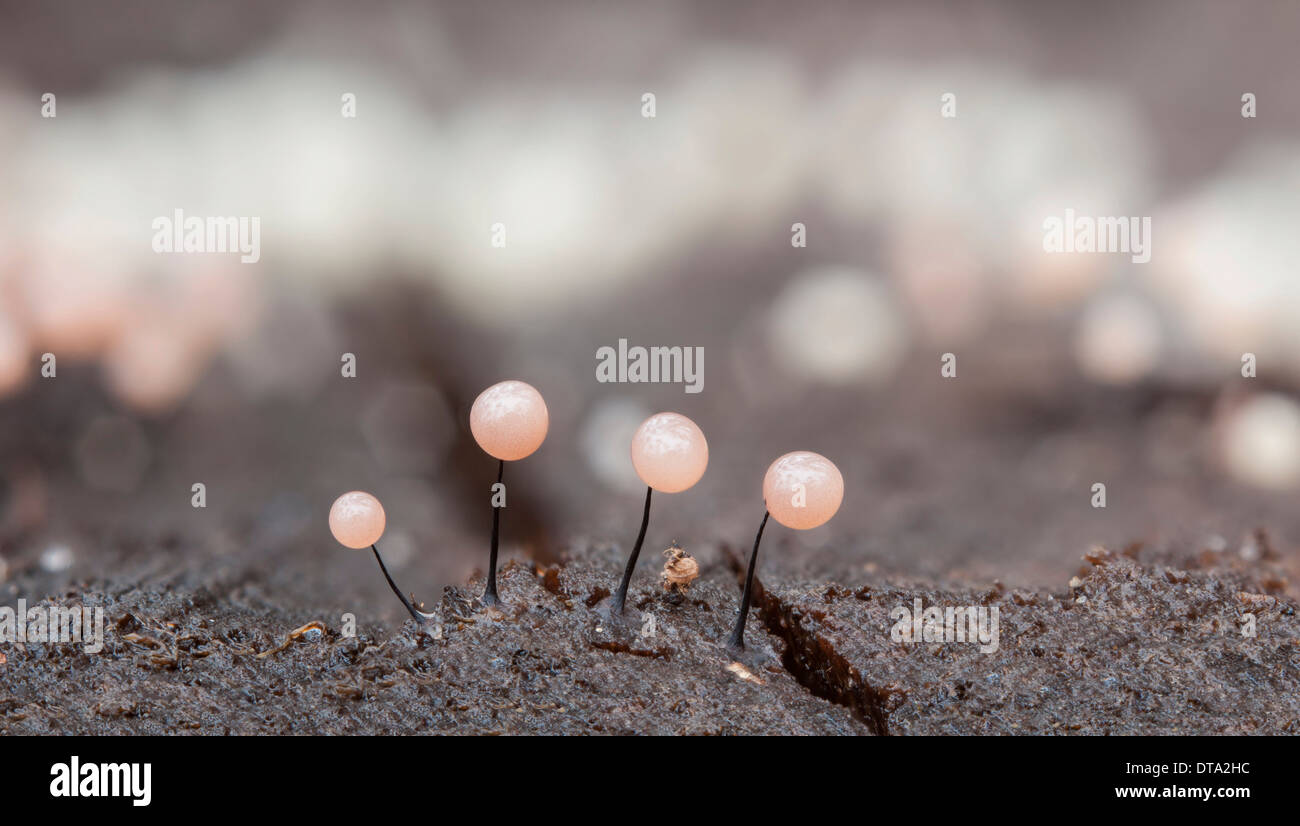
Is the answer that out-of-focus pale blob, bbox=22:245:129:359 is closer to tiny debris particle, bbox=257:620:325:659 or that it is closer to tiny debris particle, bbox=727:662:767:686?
→ tiny debris particle, bbox=257:620:325:659

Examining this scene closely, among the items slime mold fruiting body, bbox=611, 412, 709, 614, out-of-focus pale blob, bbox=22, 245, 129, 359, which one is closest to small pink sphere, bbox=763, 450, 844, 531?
slime mold fruiting body, bbox=611, 412, 709, 614

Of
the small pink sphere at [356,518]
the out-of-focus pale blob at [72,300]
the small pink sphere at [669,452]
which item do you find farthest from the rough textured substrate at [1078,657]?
the out-of-focus pale blob at [72,300]
